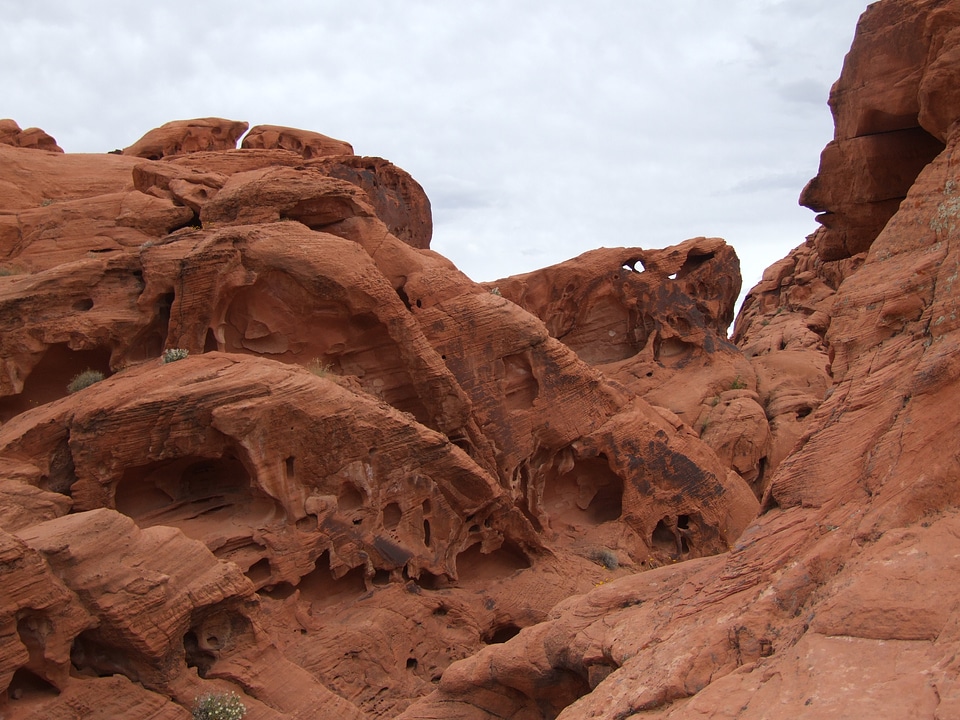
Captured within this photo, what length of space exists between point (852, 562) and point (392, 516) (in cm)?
1090

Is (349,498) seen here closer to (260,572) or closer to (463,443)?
(260,572)

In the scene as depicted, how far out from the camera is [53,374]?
18234 mm

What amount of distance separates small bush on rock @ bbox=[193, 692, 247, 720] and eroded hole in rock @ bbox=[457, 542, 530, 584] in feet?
22.9

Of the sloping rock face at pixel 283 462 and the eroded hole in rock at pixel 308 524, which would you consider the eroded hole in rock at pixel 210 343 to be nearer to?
the sloping rock face at pixel 283 462

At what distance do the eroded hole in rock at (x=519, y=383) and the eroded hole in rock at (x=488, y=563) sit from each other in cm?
383

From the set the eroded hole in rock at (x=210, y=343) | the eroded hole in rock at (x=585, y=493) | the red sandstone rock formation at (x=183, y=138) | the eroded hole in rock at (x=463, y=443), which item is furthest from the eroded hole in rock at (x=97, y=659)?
the red sandstone rock formation at (x=183, y=138)

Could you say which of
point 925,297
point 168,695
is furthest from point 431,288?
point 925,297

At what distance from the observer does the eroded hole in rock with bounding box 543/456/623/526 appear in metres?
22.5

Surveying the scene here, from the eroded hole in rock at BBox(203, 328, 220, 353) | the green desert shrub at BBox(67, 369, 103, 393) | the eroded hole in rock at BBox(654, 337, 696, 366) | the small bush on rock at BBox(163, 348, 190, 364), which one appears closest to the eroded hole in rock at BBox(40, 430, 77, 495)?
the green desert shrub at BBox(67, 369, 103, 393)

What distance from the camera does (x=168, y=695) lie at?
12141 mm

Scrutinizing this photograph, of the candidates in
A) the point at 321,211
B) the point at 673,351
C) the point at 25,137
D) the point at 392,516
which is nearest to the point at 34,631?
the point at 392,516

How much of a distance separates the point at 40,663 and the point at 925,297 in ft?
38.4

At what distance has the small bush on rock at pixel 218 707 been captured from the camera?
12000 millimetres

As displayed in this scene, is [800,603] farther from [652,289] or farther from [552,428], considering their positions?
[652,289]
